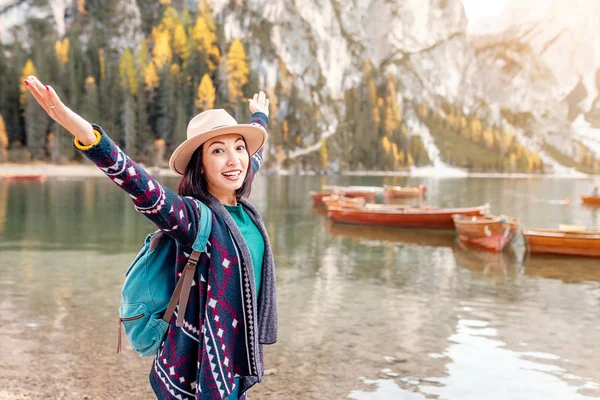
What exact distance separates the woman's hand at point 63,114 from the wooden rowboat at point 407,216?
31967 millimetres

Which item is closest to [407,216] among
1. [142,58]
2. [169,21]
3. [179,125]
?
[179,125]

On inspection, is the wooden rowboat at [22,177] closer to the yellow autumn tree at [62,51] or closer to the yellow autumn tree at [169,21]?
the yellow autumn tree at [62,51]

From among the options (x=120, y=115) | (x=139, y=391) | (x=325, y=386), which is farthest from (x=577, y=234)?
(x=120, y=115)

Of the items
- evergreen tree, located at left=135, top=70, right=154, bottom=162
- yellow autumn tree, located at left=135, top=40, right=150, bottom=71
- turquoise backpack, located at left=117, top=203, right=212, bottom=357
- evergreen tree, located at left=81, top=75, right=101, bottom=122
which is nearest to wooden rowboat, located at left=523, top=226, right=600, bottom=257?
turquoise backpack, located at left=117, top=203, right=212, bottom=357

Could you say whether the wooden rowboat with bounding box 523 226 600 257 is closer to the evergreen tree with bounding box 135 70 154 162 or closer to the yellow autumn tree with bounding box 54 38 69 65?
the evergreen tree with bounding box 135 70 154 162

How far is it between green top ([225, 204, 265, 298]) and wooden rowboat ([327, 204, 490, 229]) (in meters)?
30.9

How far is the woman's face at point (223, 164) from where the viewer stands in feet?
11.4

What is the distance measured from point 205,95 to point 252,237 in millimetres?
115079

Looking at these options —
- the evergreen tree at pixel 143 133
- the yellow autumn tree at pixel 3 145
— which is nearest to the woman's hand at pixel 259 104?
the yellow autumn tree at pixel 3 145

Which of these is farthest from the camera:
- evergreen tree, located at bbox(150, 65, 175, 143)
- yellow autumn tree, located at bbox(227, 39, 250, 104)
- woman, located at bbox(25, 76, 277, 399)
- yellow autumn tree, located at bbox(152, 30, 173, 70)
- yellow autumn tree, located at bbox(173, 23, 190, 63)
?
yellow autumn tree, located at bbox(227, 39, 250, 104)

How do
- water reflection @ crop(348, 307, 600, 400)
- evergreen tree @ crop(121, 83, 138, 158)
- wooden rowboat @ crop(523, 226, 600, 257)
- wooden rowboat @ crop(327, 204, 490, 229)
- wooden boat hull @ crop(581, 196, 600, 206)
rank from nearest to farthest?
water reflection @ crop(348, 307, 600, 400) < wooden rowboat @ crop(523, 226, 600, 257) < wooden rowboat @ crop(327, 204, 490, 229) < wooden boat hull @ crop(581, 196, 600, 206) < evergreen tree @ crop(121, 83, 138, 158)

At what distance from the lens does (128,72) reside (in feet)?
368

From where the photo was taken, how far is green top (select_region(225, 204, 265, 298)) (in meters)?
3.50

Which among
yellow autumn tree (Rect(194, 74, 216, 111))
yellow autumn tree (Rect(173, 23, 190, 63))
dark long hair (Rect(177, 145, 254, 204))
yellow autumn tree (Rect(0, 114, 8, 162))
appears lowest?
dark long hair (Rect(177, 145, 254, 204))
